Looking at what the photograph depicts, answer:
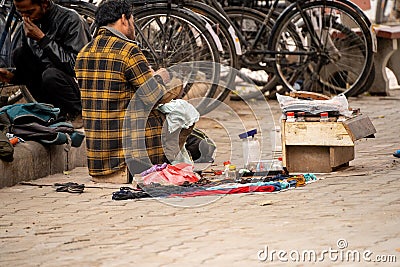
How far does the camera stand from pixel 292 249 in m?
4.48

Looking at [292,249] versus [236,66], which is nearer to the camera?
[292,249]

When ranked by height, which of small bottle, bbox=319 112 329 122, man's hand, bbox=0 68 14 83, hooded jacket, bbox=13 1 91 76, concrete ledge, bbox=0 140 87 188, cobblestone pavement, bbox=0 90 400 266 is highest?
hooded jacket, bbox=13 1 91 76

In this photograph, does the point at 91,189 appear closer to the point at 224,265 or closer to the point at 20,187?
the point at 20,187

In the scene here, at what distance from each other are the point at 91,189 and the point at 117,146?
38 cm

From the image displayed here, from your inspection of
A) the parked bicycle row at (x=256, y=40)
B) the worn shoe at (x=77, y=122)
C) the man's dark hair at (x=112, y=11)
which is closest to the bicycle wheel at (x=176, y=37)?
the parked bicycle row at (x=256, y=40)

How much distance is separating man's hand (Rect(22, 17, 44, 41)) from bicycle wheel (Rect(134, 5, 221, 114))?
5.42 ft

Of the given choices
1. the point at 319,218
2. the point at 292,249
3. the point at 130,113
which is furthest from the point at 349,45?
the point at 292,249

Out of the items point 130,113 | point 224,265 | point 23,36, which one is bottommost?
point 224,265

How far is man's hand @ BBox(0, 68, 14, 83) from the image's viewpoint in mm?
8281

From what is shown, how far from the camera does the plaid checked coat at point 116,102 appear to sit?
6.67 meters

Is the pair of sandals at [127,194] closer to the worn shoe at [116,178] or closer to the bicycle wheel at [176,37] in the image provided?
the worn shoe at [116,178]

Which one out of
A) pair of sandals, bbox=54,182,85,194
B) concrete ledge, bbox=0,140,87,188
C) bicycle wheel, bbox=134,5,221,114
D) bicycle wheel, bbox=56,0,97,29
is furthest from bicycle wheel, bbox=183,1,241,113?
pair of sandals, bbox=54,182,85,194

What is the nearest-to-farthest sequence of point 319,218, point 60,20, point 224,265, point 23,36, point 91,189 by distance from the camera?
point 224,265, point 319,218, point 91,189, point 60,20, point 23,36

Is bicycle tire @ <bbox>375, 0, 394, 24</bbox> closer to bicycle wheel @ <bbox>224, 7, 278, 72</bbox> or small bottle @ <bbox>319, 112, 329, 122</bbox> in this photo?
bicycle wheel @ <bbox>224, 7, 278, 72</bbox>
